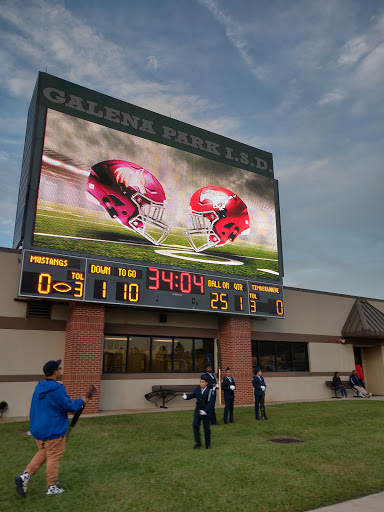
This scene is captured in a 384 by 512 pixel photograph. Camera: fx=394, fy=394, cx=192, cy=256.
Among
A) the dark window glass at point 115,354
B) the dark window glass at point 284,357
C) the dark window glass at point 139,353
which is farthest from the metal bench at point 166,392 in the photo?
the dark window glass at point 284,357

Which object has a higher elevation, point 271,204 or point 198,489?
point 271,204

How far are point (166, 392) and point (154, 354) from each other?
1949 mm

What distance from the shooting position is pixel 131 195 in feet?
60.0

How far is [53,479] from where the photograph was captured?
6000 millimetres

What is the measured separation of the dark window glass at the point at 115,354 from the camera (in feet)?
57.3

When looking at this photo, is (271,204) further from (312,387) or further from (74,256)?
(74,256)

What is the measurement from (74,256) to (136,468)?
9.67 meters

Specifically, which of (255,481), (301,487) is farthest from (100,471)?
(301,487)

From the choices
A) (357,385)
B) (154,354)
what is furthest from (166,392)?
(357,385)

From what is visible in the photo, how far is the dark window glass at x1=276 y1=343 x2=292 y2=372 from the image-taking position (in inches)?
873

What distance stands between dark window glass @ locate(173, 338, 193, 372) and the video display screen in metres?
3.74

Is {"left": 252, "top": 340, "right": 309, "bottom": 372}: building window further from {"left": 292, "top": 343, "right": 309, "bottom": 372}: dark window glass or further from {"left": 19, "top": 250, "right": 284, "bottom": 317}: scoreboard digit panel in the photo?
{"left": 19, "top": 250, "right": 284, "bottom": 317}: scoreboard digit panel

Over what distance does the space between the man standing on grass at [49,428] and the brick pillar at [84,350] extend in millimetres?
9467

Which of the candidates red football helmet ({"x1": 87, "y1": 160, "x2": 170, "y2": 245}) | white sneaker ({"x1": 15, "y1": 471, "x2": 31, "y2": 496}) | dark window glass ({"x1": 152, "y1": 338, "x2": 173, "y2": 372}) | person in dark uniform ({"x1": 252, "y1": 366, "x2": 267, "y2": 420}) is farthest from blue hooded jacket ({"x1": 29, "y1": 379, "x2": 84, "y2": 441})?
dark window glass ({"x1": 152, "y1": 338, "x2": 173, "y2": 372})
